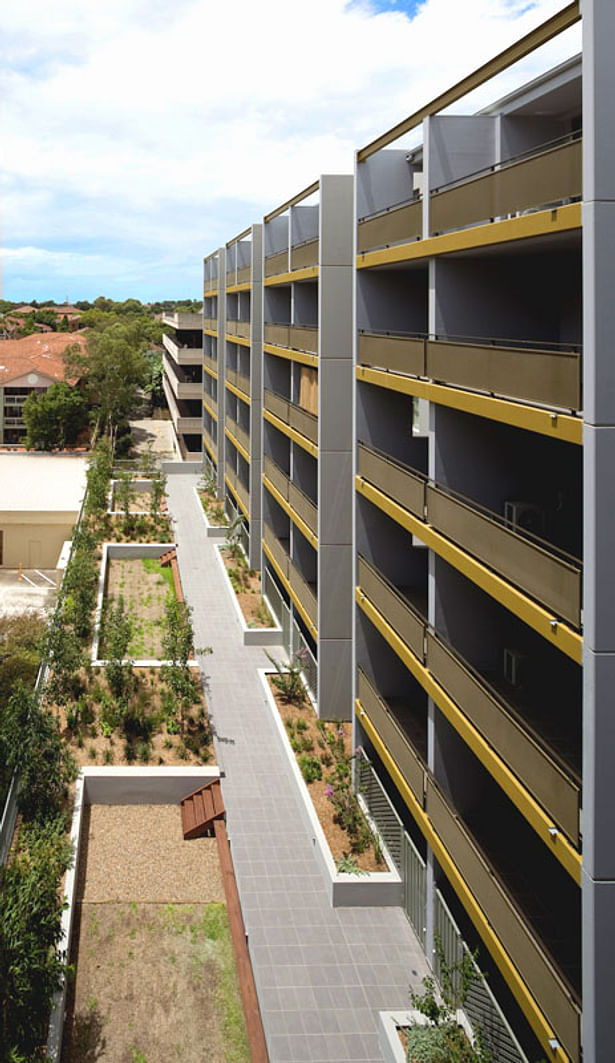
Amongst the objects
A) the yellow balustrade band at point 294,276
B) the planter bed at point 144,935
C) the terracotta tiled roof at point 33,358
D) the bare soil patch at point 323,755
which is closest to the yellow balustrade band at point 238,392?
the yellow balustrade band at point 294,276

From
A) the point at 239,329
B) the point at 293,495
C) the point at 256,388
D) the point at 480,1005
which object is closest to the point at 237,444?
the point at 239,329

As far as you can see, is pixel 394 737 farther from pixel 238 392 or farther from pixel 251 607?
pixel 238 392

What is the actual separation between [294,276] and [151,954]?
17740mm

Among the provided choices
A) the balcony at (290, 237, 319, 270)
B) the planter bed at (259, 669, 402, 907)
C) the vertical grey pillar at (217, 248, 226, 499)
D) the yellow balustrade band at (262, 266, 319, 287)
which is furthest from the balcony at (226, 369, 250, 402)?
the planter bed at (259, 669, 402, 907)

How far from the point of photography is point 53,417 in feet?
219

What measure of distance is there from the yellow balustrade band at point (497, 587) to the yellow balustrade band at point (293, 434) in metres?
6.55

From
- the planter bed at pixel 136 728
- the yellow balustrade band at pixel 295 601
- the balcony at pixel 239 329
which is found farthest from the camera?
the balcony at pixel 239 329

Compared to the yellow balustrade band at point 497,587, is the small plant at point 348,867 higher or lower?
lower

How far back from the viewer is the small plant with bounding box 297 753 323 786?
794 inches

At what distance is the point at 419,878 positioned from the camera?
50.3 ft

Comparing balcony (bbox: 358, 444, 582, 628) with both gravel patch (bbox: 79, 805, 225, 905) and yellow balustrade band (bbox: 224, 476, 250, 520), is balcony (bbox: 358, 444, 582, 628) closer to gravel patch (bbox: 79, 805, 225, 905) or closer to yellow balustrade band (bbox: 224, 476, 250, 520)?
gravel patch (bbox: 79, 805, 225, 905)

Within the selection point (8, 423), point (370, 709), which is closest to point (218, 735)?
point (370, 709)

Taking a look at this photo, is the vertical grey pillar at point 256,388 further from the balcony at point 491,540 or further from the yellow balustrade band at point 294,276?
the balcony at point 491,540

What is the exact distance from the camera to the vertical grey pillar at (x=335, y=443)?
70.5 ft
